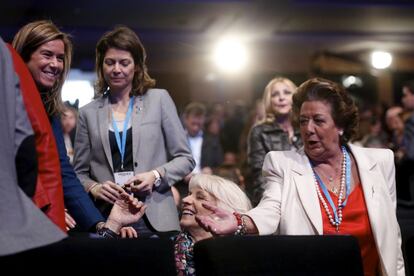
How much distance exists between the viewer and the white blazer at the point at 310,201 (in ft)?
8.11

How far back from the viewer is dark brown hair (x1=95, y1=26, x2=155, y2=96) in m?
2.88

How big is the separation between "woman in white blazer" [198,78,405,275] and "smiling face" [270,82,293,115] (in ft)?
4.23

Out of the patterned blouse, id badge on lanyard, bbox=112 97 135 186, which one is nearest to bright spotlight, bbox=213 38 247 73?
id badge on lanyard, bbox=112 97 135 186

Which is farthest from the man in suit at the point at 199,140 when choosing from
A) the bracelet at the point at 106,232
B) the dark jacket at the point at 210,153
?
the bracelet at the point at 106,232

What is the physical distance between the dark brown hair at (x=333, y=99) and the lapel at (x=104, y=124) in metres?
0.77

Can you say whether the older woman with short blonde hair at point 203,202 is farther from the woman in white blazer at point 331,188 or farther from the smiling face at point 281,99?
the smiling face at point 281,99

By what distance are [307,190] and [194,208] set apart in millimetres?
426

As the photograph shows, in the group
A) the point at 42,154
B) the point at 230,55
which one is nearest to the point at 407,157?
the point at 42,154

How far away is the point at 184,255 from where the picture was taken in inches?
96.6

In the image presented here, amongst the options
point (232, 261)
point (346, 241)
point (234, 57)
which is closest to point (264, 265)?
point (232, 261)

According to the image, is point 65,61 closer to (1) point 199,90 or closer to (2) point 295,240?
(2) point 295,240

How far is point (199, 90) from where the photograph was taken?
14047mm

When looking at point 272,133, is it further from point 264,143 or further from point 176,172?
point 176,172

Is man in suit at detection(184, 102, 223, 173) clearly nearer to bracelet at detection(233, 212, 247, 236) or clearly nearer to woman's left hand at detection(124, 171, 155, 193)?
woman's left hand at detection(124, 171, 155, 193)
